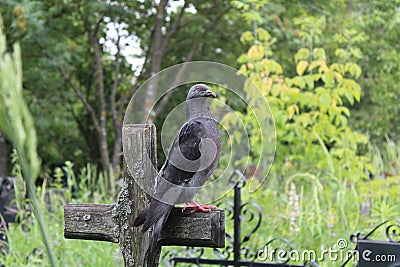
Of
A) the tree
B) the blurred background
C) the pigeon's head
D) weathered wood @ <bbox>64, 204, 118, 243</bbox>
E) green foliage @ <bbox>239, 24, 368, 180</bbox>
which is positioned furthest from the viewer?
the tree

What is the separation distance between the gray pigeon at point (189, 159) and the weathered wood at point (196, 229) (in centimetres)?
11

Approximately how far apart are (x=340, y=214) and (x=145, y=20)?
520 cm

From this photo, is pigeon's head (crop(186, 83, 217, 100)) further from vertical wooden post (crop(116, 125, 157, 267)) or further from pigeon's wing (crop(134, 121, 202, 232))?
vertical wooden post (crop(116, 125, 157, 267))

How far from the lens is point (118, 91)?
9.72 meters

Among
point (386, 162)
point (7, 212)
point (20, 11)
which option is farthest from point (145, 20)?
point (7, 212)

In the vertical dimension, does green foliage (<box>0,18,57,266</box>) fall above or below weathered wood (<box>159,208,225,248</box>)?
above

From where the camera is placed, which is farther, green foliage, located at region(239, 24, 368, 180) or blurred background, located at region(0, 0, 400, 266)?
green foliage, located at region(239, 24, 368, 180)

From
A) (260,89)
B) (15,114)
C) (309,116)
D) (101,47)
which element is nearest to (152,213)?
(15,114)

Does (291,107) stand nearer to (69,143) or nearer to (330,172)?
(330,172)

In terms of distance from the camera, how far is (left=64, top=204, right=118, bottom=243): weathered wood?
1.84m

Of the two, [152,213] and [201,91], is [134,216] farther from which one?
[201,91]

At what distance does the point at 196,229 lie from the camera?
5.47 ft

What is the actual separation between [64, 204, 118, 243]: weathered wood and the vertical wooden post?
5 cm

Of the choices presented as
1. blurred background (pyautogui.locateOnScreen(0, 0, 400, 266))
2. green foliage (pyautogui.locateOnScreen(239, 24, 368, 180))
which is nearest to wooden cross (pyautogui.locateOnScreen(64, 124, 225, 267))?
blurred background (pyautogui.locateOnScreen(0, 0, 400, 266))
